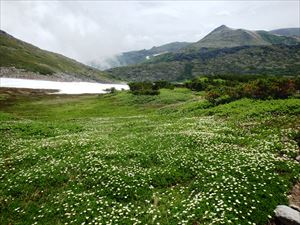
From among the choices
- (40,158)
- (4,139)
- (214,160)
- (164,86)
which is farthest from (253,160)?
(164,86)

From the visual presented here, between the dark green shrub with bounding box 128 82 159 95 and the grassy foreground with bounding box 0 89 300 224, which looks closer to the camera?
the grassy foreground with bounding box 0 89 300 224

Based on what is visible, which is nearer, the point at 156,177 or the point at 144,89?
the point at 156,177

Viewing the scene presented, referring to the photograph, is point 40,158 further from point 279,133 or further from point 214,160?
point 279,133

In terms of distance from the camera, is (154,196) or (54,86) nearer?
(154,196)

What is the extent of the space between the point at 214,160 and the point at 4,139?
24.4m

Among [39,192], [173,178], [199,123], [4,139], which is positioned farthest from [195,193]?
[4,139]

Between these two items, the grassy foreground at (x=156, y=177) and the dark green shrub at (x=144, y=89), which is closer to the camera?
the grassy foreground at (x=156, y=177)

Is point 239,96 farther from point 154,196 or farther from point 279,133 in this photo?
point 154,196

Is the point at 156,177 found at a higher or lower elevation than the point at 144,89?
lower

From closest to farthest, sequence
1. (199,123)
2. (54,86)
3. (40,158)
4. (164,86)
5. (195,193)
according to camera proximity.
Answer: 1. (195,193)
2. (40,158)
3. (199,123)
4. (164,86)
5. (54,86)

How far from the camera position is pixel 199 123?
35188mm

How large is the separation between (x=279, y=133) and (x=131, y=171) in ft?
46.5

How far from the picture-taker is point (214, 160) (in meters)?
→ 20.8

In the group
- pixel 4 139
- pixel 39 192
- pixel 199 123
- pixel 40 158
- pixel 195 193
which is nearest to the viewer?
pixel 195 193
